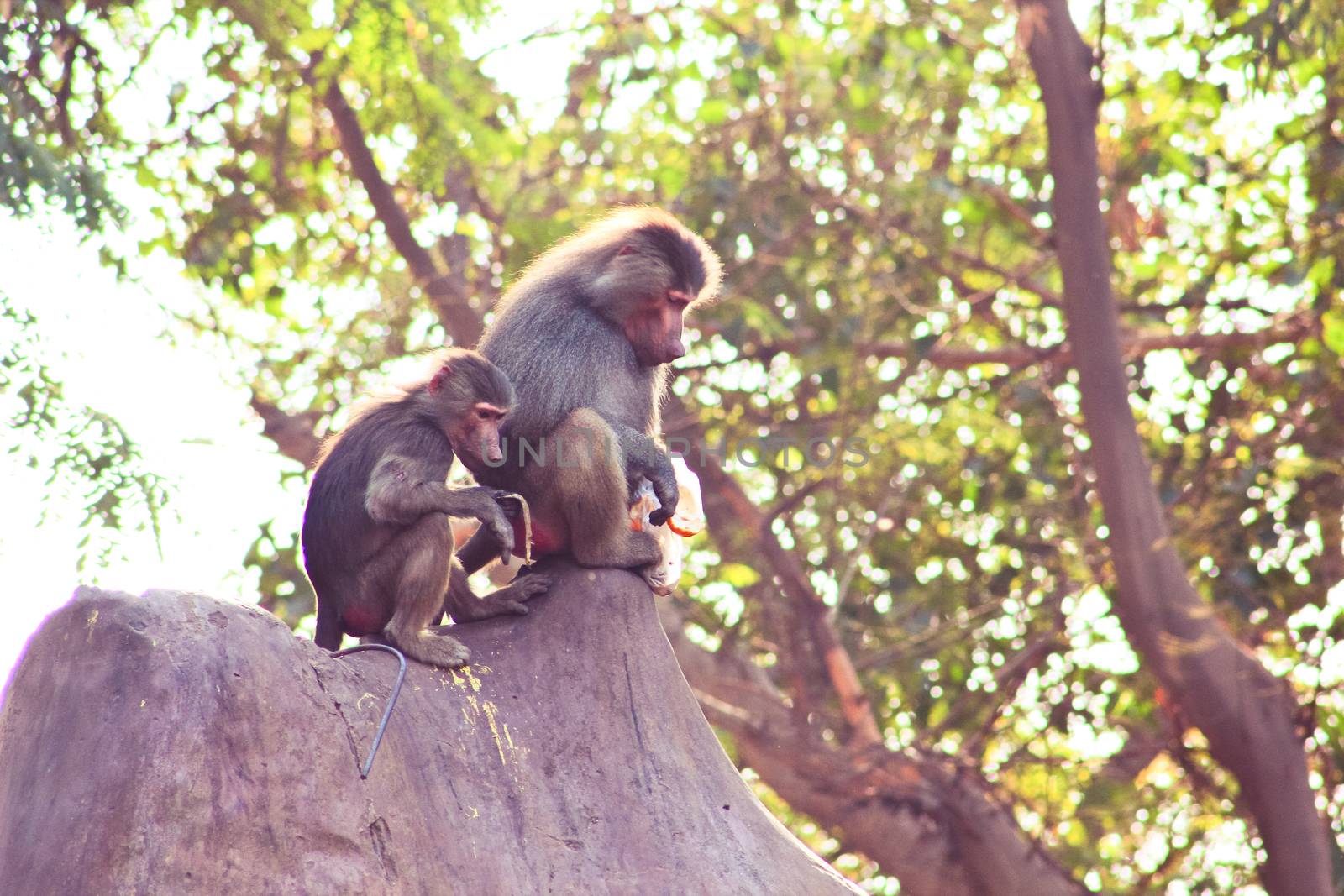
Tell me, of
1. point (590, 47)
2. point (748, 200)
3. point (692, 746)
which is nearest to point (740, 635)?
point (748, 200)

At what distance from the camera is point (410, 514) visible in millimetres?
3805

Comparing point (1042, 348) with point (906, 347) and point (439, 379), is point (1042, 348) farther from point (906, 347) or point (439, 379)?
point (439, 379)

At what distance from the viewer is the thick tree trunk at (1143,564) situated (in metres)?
6.73

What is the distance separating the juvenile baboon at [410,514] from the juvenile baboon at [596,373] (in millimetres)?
189

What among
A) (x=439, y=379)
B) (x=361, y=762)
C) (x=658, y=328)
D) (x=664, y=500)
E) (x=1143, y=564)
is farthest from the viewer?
(x=1143, y=564)

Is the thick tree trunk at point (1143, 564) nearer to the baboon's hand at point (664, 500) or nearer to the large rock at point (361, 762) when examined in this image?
the baboon's hand at point (664, 500)

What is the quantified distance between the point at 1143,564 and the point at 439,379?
156 inches

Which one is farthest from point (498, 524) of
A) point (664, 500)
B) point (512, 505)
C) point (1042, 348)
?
point (1042, 348)

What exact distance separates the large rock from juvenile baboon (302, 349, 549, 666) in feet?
0.43

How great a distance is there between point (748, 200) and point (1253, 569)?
3.29m

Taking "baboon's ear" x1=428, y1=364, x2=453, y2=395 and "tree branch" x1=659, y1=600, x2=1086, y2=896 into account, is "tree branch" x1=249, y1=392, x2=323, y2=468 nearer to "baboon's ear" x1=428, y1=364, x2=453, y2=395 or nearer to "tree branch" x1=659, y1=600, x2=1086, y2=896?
"tree branch" x1=659, y1=600, x2=1086, y2=896

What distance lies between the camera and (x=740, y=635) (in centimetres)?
902

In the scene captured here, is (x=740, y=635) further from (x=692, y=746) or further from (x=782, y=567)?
(x=692, y=746)

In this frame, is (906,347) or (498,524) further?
(906,347)
